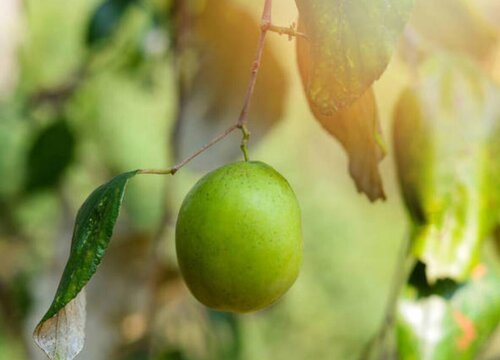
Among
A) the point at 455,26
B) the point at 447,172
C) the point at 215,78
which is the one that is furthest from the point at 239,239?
the point at 215,78

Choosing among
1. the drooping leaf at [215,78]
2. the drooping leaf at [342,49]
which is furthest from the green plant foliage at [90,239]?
the drooping leaf at [215,78]

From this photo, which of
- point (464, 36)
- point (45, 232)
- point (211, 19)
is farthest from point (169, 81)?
point (464, 36)

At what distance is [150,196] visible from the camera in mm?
1868

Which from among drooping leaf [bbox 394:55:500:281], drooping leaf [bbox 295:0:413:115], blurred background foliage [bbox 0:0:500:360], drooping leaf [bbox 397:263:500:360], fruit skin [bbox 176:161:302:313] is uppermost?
drooping leaf [bbox 295:0:413:115]

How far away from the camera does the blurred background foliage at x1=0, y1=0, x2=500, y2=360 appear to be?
4.13ft

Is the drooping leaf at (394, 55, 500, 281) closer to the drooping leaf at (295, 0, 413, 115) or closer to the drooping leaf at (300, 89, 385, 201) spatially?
the drooping leaf at (300, 89, 385, 201)

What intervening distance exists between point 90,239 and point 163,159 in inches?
53.5

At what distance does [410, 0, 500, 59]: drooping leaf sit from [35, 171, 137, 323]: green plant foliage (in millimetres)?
439

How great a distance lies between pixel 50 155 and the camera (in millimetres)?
1493

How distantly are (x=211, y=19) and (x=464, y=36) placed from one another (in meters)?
0.45

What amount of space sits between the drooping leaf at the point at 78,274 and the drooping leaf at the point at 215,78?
69 cm

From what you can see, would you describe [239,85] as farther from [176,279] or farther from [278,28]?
[278,28]

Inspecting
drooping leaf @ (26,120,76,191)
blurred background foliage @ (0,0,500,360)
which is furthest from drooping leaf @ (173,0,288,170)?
drooping leaf @ (26,120,76,191)

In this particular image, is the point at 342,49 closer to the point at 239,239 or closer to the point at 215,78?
the point at 239,239
